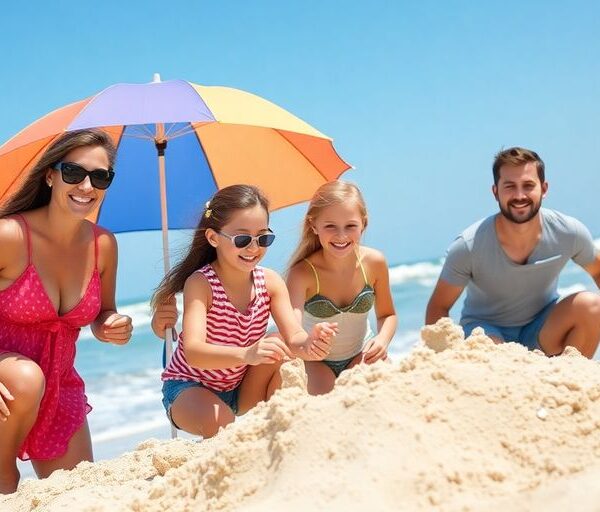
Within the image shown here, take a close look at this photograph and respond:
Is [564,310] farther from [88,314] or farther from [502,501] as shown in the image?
[502,501]

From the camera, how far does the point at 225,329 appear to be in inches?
143

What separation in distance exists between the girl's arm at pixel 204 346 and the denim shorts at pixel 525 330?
Result: 1.97m

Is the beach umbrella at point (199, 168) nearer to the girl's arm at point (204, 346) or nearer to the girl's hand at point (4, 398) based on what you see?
the girl's arm at point (204, 346)

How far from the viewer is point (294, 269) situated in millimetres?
4266

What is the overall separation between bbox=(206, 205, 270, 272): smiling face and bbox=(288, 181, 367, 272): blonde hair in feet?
2.13

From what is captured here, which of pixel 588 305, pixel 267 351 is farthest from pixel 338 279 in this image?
pixel 588 305

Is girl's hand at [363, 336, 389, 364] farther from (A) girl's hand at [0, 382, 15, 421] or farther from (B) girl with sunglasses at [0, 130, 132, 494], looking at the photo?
(A) girl's hand at [0, 382, 15, 421]

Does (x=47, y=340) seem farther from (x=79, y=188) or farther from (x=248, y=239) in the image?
(x=248, y=239)

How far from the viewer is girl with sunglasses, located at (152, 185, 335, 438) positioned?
3529mm

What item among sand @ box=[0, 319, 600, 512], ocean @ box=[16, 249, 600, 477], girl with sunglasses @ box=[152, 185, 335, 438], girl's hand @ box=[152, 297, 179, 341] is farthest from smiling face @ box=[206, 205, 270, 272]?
ocean @ box=[16, 249, 600, 477]

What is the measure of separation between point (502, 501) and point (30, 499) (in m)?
1.77

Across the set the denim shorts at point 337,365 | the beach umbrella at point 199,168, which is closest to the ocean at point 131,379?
A: the beach umbrella at point 199,168

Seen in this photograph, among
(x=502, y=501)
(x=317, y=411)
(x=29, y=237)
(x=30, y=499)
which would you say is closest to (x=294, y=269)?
(x=29, y=237)

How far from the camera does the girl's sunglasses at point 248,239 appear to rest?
3.55m
